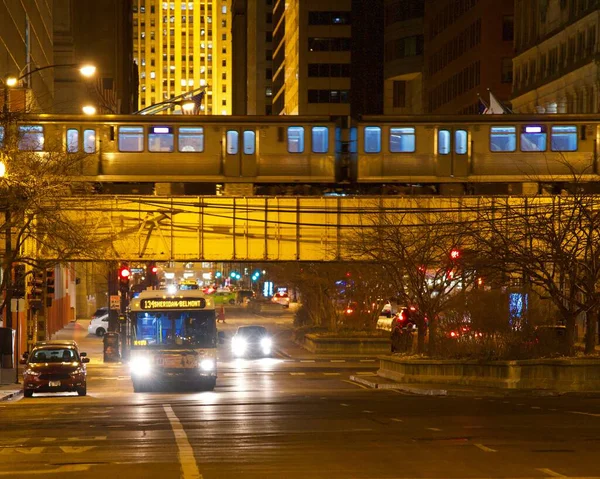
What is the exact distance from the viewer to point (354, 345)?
49.8 metres

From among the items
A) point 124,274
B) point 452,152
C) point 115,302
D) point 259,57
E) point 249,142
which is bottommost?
point 115,302

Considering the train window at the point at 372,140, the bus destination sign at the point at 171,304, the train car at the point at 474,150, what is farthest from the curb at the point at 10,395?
the train window at the point at 372,140

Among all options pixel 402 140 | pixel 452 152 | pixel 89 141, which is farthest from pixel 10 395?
pixel 452 152

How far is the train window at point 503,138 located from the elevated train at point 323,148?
0.12ft

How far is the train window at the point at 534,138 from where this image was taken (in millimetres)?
41188

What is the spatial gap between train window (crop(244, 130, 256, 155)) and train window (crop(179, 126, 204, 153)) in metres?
1.57

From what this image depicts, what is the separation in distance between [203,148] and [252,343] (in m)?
13.0

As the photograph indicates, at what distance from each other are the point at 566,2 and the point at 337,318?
36.8 meters

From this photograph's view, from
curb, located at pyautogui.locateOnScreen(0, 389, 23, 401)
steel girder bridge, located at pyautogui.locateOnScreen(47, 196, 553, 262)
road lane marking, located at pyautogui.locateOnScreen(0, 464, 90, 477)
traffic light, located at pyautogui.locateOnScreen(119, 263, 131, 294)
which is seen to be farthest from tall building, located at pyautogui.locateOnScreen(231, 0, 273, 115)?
road lane marking, located at pyautogui.locateOnScreen(0, 464, 90, 477)

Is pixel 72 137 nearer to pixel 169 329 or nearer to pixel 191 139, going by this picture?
pixel 191 139

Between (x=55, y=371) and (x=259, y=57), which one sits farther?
(x=259, y=57)

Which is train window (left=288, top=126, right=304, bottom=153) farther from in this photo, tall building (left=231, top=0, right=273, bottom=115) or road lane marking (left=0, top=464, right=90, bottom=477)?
tall building (left=231, top=0, right=273, bottom=115)

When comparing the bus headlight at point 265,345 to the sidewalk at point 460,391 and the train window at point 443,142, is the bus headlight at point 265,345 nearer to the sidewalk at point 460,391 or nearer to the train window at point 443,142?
the train window at point 443,142

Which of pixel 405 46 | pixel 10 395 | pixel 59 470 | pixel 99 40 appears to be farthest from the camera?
Result: pixel 405 46
